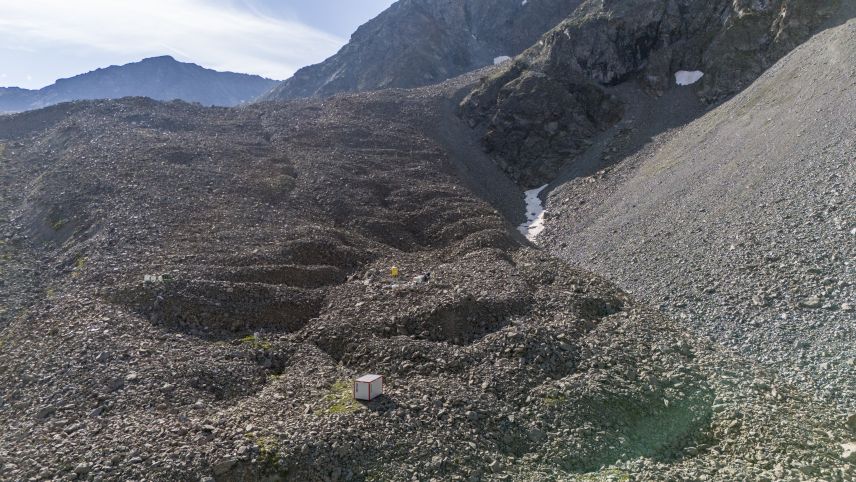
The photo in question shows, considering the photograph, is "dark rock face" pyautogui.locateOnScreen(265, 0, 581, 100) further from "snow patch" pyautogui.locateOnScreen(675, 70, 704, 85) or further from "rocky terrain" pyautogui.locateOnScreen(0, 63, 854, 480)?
"rocky terrain" pyautogui.locateOnScreen(0, 63, 854, 480)

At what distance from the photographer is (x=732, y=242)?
68.9 ft

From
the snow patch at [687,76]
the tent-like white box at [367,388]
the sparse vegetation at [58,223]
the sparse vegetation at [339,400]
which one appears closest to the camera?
the sparse vegetation at [339,400]

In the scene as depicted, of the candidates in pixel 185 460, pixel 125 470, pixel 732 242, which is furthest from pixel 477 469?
pixel 732 242

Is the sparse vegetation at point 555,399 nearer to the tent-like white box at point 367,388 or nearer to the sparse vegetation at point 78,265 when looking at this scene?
the tent-like white box at point 367,388

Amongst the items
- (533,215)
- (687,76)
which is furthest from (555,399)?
(687,76)

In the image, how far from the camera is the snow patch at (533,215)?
33.2 m

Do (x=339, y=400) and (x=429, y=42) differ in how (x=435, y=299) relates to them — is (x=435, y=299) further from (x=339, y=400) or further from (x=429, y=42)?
(x=429, y=42)

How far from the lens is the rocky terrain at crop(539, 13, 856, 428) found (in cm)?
1602

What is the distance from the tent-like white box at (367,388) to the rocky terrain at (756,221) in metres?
10.5

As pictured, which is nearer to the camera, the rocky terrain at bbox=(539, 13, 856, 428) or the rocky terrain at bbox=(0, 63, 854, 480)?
the rocky terrain at bbox=(0, 63, 854, 480)

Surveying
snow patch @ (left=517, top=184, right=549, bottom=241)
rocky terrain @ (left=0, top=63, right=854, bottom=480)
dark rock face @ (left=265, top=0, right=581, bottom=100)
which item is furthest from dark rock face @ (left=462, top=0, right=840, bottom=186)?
dark rock face @ (left=265, top=0, right=581, bottom=100)

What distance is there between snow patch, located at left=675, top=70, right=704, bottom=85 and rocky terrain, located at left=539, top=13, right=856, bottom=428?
6.25 meters

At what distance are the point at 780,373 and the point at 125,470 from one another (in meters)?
15.6

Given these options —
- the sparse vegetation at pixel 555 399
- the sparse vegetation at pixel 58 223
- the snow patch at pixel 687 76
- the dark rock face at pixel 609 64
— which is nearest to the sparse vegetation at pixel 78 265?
the sparse vegetation at pixel 58 223
